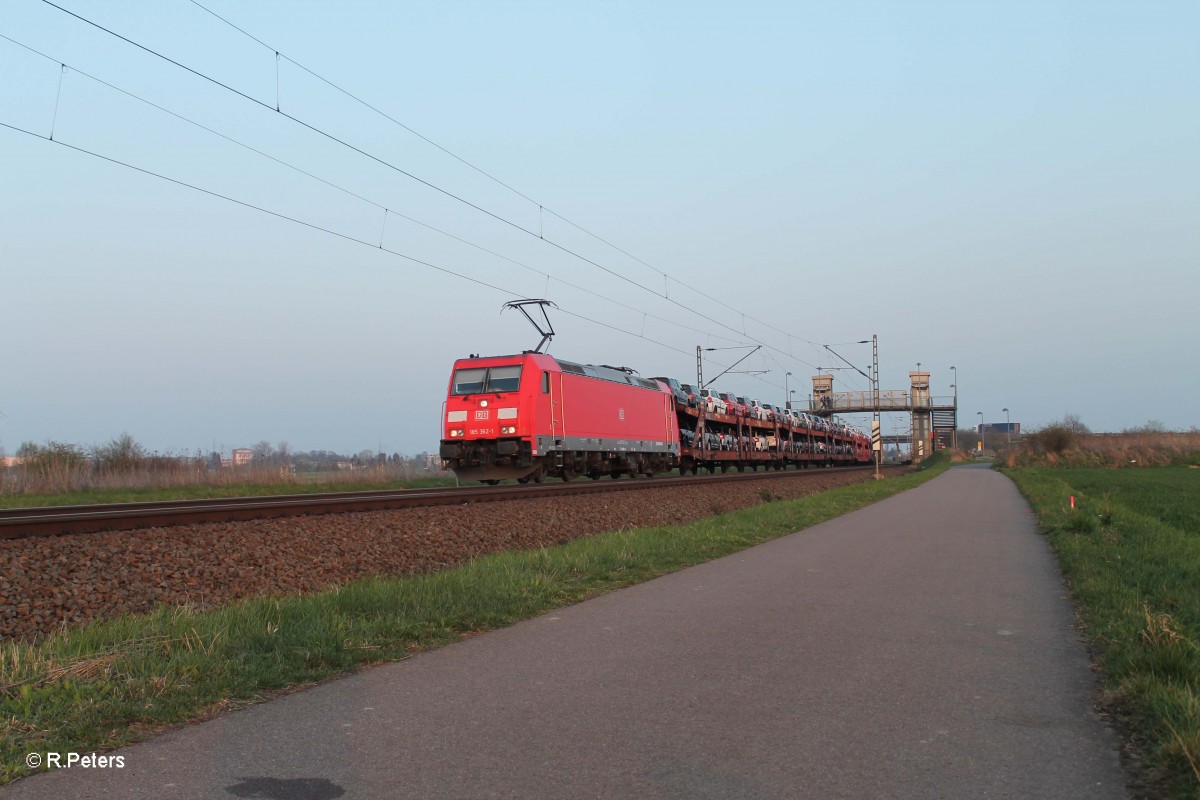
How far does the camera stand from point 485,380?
26359 mm

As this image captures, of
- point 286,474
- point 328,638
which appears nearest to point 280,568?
point 328,638

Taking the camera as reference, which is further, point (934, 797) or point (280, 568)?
point (280, 568)

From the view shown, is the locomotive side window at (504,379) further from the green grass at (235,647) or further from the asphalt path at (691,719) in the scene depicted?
the asphalt path at (691,719)

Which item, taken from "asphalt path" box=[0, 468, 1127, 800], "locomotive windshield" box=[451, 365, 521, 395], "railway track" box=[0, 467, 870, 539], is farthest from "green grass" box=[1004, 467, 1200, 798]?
"locomotive windshield" box=[451, 365, 521, 395]

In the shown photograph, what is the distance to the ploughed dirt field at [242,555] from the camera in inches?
336

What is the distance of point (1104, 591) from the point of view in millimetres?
8602

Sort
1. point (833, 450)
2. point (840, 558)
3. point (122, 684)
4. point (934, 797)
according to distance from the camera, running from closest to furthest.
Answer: point (934, 797), point (122, 684), point (840, 558), point (833, 450)

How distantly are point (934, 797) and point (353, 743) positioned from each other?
8.48 ft

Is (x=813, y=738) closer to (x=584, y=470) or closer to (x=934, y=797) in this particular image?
(x=934, y=797)

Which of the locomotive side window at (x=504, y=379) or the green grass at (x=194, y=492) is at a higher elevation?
the locomotive side window at (x=504, y=379)

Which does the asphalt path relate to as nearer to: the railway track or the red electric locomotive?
the railway track

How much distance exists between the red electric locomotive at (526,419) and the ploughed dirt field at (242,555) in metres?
7.19

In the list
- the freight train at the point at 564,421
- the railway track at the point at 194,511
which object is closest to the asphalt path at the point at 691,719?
the railway track at the point at 194,511

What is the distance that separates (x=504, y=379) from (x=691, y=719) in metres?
21.6
